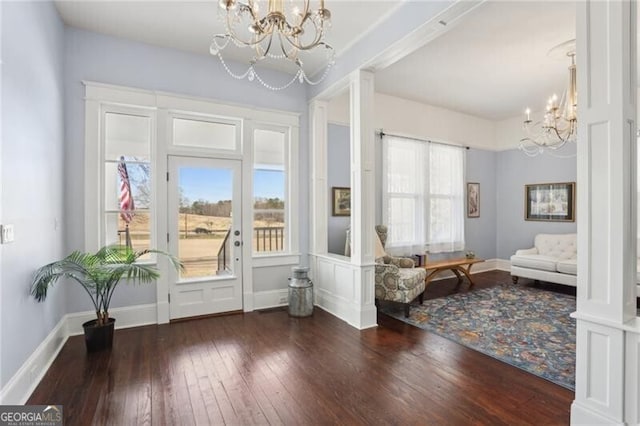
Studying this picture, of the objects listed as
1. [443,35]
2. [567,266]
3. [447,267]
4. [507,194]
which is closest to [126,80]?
[443,35]

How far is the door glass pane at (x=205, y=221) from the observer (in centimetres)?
403

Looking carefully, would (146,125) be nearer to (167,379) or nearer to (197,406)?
(167,379)

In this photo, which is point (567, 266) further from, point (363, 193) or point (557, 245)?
point (363, 193)

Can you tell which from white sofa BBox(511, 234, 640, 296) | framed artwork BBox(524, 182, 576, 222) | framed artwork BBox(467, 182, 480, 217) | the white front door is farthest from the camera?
framed artwork BBox(467, 182, 480, 217)

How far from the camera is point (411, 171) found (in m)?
5.88

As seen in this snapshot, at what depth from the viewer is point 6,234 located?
207 centimetres

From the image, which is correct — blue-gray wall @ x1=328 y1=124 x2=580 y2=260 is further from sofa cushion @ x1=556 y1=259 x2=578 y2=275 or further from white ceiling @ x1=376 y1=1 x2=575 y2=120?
sofa cushion @ x1=556 y1=259 x2=578 y2=275

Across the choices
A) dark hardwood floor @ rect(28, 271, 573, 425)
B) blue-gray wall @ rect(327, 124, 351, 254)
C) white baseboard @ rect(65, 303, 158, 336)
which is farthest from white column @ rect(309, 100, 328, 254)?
white baseboard @ rect(65, 303, 158, 336)

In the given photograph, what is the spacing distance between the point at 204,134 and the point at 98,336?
253 centimetres

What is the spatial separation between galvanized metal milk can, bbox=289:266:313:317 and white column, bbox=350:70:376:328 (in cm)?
69

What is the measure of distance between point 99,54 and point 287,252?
327cm

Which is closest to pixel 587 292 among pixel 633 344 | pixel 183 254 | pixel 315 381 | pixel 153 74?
pixel 633 344

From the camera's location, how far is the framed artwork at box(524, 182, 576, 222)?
6094 mm

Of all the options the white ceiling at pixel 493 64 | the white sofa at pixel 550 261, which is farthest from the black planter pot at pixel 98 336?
the white sofa at pixel 550 261
